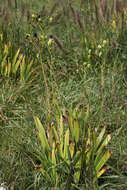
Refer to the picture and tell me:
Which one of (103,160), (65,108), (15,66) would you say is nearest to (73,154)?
(103,160)

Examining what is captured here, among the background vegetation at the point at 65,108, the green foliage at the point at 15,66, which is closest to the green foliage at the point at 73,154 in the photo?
the background vegetation at the point at 65,108

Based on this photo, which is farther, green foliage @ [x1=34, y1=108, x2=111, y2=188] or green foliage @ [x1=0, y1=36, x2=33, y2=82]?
green foliage @ [x1=0, y1=36, x2=33, y2=82]

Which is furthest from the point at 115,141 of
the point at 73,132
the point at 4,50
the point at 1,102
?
the point at 4,50

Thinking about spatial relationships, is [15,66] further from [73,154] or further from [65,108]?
[73,154]

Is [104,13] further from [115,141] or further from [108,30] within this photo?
[115,141]

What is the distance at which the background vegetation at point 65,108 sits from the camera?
3.12m

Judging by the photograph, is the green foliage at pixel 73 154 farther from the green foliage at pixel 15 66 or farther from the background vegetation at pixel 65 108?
the green foliage at pixel 15 66

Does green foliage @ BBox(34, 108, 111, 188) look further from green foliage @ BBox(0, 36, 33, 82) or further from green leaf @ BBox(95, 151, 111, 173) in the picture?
green foliage @ BBox(0, 36, 33, 82)

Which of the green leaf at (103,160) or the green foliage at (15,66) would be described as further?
the green foliage at (15,66)

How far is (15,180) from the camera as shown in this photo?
327 centimetres

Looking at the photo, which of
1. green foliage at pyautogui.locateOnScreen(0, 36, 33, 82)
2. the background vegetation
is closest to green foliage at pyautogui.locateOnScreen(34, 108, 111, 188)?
the background vegetation

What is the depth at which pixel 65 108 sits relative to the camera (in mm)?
3535

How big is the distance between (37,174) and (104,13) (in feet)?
6.30

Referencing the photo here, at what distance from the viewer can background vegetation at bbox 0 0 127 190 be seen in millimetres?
3116
